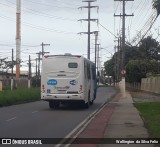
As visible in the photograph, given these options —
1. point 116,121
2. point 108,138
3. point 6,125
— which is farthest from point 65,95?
point 108,138

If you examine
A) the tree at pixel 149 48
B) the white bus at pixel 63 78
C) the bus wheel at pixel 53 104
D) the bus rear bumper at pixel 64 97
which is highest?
the tree at pixel 149 48

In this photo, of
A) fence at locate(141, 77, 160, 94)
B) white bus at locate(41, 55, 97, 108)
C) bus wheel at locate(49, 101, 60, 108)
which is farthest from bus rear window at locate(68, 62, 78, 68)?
fence at locate(141, 77, 160, 94)

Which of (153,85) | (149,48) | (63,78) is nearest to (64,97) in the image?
(63,78)

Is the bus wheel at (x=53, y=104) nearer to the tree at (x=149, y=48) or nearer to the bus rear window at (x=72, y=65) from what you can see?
the bus rear window at (x=72, y=65)

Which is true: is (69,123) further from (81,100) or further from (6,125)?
(81,100)

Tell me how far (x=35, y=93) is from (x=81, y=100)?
15052 mm

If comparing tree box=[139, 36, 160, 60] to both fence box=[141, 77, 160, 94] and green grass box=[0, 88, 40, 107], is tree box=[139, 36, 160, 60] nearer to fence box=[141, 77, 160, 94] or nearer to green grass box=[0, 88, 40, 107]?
fence box=[141, 77, 160, 94]

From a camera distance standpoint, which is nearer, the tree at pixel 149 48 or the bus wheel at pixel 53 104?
the bus wheel at pixel 53 104

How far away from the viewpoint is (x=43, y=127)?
1823 cm

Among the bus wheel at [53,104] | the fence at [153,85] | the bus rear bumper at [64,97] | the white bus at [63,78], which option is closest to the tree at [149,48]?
the fence at [153,85]

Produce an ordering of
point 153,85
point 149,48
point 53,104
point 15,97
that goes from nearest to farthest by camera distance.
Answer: point 53,104, point 15,97, point 153,85, point 149,48

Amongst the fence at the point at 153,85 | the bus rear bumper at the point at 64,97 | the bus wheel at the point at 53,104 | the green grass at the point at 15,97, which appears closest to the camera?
the bus rear bumper at the point at 64,97

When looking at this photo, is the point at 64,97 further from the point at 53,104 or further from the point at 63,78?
the point at 53,104

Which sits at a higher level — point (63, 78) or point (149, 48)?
point (149, 48)
